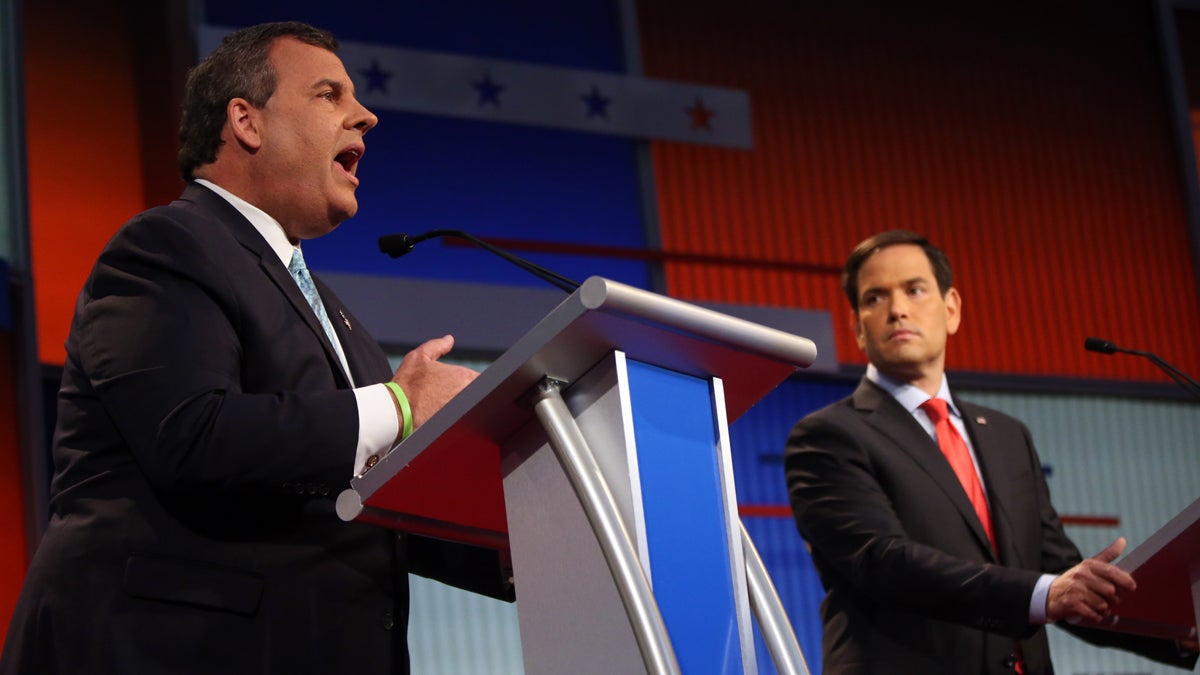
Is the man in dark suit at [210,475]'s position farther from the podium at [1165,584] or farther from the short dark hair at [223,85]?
the podium at [1165,584]

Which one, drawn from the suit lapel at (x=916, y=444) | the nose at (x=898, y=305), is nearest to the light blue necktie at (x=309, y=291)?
the suit lapel at (x=916, y=444)

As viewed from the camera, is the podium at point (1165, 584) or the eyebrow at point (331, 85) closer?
the eyebrow at point (331, 85)

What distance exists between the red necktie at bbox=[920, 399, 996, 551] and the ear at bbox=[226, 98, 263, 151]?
1.63 metres

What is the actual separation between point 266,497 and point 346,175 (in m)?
0.51

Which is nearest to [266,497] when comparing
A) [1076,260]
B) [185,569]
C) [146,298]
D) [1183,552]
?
[185,569]

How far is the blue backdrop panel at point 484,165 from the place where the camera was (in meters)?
5.25

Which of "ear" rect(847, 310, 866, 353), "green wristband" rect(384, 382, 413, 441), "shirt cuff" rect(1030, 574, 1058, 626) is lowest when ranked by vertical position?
"shirt cuff" rect(1030, 574, 1058, 626)

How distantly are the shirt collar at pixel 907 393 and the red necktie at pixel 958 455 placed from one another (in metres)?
0.02

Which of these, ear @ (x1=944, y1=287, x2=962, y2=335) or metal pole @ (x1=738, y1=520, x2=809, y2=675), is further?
ear @ (x1=944, y1=287, x2=962, y2=335)

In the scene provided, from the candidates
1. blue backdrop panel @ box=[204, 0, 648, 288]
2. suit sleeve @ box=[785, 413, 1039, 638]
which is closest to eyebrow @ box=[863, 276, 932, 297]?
suit sleeve @ box=[785, 413, 1039, 638]

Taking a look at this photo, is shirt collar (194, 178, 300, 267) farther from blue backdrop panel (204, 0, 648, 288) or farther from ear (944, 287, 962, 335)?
blue backdrop panel (204, 0, 648, 288)

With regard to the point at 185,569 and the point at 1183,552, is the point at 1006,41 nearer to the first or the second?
the point at 1183,552

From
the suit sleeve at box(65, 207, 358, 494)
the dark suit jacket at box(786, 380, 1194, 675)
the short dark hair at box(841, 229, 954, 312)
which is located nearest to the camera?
the suit sleeve at box(65, 207, 358, 494)

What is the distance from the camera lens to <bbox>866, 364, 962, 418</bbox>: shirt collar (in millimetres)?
3078
